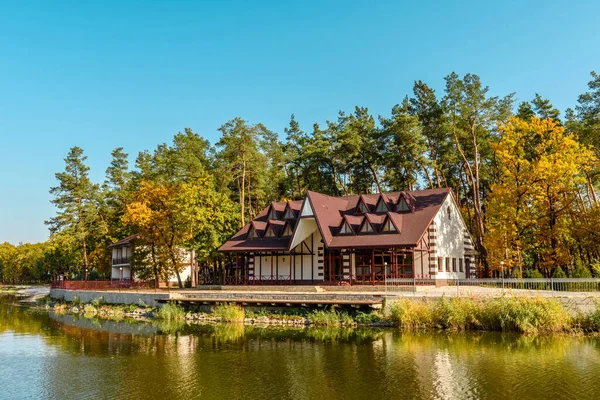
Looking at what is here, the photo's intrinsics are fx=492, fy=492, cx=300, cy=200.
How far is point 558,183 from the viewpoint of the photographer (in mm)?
34594

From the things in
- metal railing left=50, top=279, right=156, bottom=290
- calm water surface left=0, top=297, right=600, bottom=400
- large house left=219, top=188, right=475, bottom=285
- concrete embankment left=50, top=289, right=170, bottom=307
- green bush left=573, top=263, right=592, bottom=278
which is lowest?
calm water surface left=0, top=297, right=600, bottom=400

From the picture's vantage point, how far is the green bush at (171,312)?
33322 millimetres

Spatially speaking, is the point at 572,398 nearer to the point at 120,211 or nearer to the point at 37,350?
the point at 37,350

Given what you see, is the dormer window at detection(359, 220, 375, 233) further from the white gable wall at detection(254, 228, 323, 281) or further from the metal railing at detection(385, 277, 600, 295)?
the metal railing at detection(385, 277, 600, 295)

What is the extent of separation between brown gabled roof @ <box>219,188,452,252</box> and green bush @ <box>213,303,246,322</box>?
29.7ft

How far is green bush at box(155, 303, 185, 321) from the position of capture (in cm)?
3332

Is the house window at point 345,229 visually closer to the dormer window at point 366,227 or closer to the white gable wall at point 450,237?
the dormer window at point 366,227

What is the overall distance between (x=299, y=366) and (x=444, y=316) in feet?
34.0

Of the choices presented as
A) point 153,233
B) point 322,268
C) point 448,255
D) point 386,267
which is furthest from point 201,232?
point 448,255

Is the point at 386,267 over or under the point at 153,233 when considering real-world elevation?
under

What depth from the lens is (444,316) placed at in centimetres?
2588

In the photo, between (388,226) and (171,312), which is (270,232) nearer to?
(388,226)

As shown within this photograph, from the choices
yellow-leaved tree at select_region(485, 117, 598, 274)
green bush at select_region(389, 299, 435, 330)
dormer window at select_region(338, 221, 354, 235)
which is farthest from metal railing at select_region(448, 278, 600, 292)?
dormer window at select_region(338, 221, 354, 235)

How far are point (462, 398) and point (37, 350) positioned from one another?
19.4 m
